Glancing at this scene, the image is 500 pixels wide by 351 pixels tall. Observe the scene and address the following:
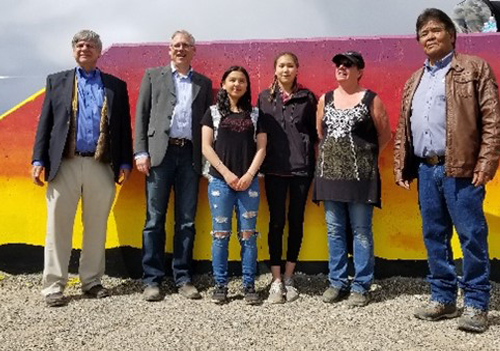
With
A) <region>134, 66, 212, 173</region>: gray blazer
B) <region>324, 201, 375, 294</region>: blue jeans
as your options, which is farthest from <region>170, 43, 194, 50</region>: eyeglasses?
<region>324, 201, 375, 294</region>: blue jeans

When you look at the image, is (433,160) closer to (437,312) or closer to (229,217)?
(437,312)

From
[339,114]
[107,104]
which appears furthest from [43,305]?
[339,114]

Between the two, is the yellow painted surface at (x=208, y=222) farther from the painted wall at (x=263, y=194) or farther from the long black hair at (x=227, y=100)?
the long black hair at (x=227, y=100)

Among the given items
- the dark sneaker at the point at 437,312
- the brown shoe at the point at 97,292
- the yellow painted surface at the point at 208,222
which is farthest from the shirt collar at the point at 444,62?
the brown shoe at the point at 97,292

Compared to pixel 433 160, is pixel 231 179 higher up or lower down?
lower down

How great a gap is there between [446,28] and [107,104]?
2494 mm

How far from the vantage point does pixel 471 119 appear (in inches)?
121

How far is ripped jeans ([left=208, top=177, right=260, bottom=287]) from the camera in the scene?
12.2ft

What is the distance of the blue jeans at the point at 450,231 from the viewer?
3.13 meters

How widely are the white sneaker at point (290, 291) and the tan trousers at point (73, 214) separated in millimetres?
1512

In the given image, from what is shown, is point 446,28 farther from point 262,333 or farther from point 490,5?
point 490,5

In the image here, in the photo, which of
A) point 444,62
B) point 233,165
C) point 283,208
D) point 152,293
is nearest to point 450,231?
point 444,62

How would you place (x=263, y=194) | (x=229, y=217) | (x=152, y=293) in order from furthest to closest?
(x=263, y=194) < (x=152, y=293) < (x=229, y=217)

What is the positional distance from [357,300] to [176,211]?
155 centimetres
